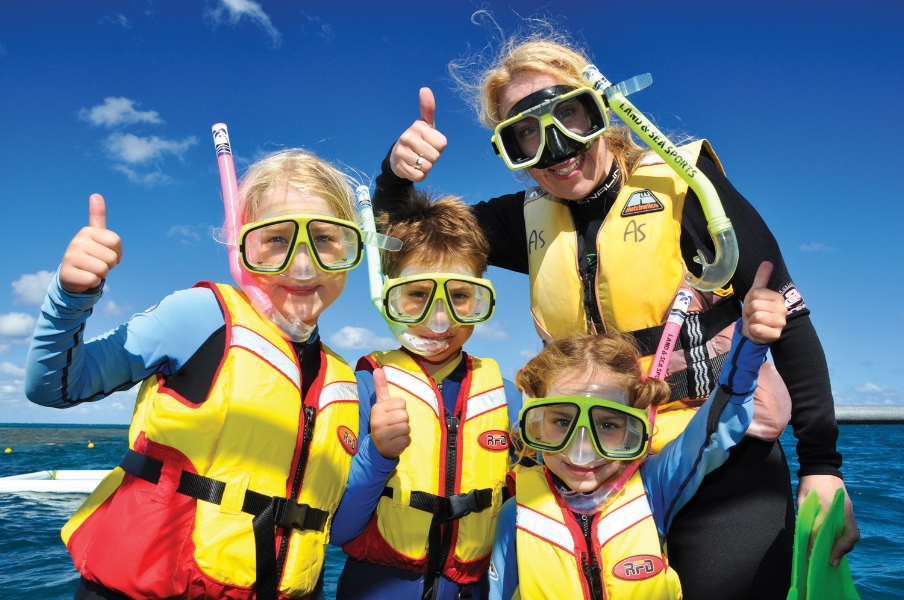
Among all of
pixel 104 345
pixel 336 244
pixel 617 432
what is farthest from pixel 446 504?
pixel 104 345

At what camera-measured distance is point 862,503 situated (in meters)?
9.68

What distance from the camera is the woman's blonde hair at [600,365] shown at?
2207mm

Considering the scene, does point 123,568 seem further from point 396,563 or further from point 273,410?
point 396,563

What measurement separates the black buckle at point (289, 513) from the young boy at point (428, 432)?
0.20 meters

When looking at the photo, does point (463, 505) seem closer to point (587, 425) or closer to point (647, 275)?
point (587, 425)

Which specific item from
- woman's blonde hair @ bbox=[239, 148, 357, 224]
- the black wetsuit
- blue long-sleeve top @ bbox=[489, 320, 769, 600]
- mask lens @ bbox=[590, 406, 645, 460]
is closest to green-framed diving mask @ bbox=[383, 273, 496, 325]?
woman's blonde hair @ bbox=[239, 148, 357, 224]

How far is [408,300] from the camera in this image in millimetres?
2537

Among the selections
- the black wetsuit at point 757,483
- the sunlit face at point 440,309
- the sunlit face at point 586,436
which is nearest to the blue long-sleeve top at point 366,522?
the sunlit face at point 440,309

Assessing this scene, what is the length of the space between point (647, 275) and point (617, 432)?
0.58m

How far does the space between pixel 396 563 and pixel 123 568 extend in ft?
3.09

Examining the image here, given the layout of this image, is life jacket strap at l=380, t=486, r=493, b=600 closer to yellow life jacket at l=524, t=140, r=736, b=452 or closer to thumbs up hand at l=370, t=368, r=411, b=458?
thumbs up hand at l=370, t=368, r=411, b=458

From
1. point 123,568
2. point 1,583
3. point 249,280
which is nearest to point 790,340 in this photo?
point 249,280

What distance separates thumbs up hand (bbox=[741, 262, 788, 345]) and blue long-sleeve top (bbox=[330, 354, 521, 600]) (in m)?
1.22

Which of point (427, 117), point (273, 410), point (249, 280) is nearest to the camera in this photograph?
point (273, 410)
